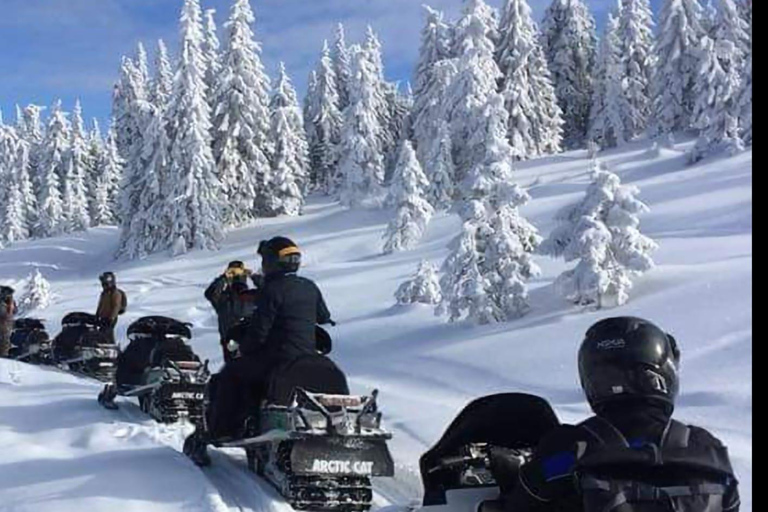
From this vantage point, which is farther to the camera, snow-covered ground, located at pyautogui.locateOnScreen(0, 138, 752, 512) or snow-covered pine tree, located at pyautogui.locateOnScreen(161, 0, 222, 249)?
snow-covered pine tree, located at pyautogui.locateOnScreen(161, 0, 222, 249)

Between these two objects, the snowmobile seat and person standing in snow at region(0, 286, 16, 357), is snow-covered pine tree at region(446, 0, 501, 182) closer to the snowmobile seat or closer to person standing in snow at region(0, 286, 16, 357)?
person standing in snow at region(0, 286, 16, 357)

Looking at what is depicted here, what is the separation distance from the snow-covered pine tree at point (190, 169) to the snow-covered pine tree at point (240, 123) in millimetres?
2438

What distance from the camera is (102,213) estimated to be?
76.2 meters

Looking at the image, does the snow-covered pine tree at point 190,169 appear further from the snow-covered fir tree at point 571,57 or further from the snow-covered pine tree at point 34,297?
the snow-covered fir tree at point 571,57

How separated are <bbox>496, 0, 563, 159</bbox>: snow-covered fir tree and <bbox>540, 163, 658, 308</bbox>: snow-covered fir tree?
35.1 m

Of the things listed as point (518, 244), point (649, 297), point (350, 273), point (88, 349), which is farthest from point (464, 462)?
point (350, 273)

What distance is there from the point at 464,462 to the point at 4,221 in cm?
7546

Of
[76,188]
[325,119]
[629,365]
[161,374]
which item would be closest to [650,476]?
[629,365]

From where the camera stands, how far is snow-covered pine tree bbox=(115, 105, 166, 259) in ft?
160

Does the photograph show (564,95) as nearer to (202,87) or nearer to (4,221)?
(202,87)

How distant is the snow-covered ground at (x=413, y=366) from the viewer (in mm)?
7414

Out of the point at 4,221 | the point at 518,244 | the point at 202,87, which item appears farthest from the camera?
the point at 4,221

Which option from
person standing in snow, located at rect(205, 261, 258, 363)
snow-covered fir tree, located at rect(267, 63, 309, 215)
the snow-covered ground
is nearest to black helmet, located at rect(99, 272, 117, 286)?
the snow-covered ground

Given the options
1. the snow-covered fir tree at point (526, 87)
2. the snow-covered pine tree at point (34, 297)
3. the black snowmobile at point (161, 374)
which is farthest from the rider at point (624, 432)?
the snow-covered fir tree at point (526, 87)
